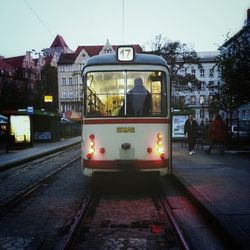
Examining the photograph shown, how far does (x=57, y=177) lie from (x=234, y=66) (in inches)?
559

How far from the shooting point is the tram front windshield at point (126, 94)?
32.7ft

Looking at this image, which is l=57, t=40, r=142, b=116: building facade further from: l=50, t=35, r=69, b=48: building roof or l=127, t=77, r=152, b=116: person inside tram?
l=127, t=77, r=152, b=116: person inside tram

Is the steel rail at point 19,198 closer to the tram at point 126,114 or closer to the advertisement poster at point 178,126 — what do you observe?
the tram at point 126,114

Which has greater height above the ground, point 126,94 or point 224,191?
point 126,94

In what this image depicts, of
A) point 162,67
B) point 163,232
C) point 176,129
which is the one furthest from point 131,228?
point 176,129

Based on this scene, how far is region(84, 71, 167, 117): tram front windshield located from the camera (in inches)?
393


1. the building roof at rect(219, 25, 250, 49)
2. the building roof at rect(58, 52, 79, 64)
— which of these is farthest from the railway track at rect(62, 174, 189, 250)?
the building roof at rect(58, 52, 79, 64)

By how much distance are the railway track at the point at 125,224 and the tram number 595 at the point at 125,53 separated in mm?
3108

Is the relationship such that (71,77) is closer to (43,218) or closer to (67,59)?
(67,59)

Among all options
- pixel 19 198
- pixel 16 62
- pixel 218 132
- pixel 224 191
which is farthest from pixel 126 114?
pixel 16 62

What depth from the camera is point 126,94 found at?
392 inches

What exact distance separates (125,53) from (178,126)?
24656mm

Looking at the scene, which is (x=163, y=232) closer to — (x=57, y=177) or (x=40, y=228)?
(x=40, y=228)

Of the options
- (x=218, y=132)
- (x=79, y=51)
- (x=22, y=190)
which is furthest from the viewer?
(x=79, y=51)
